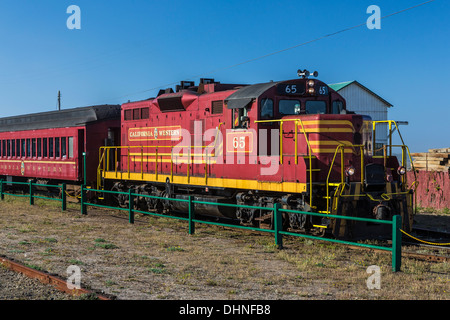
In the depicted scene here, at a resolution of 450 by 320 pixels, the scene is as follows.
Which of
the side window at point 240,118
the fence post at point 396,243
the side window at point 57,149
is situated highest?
the side window at point 240,118

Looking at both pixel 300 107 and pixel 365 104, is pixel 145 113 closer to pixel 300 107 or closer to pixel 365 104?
pixel 300 107

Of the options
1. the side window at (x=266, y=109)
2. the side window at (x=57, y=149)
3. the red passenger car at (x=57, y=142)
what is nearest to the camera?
the side window at (x=266, y=109)

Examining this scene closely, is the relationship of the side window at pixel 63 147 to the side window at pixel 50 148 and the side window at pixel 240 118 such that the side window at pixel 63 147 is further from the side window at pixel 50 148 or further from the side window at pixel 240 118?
the side window at pixel 240 118

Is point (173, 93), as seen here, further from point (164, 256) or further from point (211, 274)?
point (211, 274)

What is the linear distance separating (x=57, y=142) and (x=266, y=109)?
12711 mm

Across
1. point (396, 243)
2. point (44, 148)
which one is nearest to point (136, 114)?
point (44, 148)

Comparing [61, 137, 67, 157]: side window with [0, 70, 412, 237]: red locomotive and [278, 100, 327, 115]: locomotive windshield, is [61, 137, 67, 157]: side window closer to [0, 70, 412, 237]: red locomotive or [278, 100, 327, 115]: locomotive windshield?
[0, 70, 412, 237]: red locomotive

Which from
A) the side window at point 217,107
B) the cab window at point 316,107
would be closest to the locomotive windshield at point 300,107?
the cab window at point 316,107

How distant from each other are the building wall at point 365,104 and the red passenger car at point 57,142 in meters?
25.7

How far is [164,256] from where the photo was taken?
9.80 metres

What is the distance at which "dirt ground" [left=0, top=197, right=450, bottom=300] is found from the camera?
7121mm

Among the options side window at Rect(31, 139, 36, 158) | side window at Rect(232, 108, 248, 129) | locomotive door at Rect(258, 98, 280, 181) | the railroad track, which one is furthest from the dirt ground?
side window at Rect(31, 139, 36, 158)

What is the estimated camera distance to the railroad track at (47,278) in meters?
6.74

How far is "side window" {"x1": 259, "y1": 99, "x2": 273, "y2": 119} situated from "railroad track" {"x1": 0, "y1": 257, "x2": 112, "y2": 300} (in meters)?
6.50
